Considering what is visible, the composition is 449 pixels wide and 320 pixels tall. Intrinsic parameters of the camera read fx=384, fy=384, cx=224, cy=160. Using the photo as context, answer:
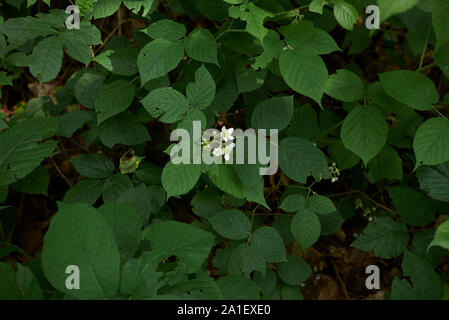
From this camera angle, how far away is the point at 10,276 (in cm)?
111

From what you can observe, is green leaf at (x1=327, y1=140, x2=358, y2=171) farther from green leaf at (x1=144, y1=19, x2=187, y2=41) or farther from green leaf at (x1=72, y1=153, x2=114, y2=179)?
green leaf at (x1=72, y1=153, x2=114, y2=179)

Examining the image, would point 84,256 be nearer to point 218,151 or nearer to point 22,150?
point 218,151

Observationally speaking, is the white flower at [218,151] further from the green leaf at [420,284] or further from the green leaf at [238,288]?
the green leaf at [420,284]

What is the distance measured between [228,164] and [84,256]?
0.65 metres

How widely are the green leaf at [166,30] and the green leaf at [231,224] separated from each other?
0.77 meters

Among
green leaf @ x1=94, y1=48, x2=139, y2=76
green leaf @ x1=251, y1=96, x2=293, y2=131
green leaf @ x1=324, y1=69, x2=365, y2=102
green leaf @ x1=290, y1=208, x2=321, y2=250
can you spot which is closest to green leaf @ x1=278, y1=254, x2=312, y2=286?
green leaf @ x1=290, y1=208, x2=321, y2=250

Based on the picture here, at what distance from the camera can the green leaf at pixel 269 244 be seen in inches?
64.1

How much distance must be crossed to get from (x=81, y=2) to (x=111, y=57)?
0.82 feet

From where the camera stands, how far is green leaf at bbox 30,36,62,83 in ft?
5.07

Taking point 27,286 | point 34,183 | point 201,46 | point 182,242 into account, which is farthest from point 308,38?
point 34,183

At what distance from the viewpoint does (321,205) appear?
65.1 inches

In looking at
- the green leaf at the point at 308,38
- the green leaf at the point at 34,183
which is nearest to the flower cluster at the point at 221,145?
the green leaf at the point at 308,38

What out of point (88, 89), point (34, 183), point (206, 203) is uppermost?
point (88, 89)

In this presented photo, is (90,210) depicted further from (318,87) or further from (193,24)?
(193,24)
